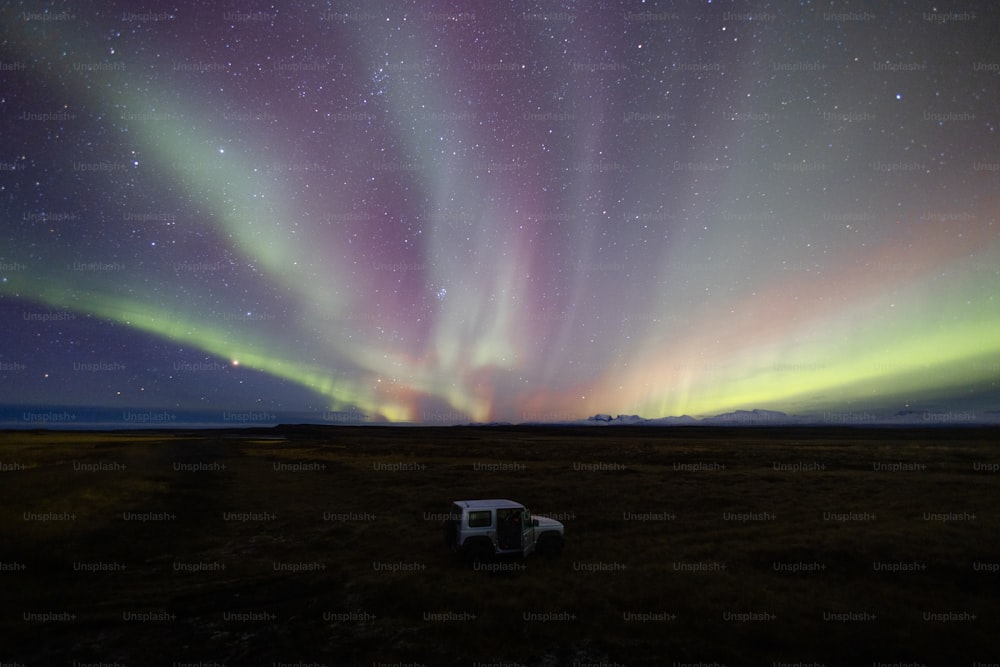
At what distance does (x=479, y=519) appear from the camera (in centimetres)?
1742

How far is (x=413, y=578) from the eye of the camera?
16516 millimetres

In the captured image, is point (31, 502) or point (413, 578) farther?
point (31, 502)

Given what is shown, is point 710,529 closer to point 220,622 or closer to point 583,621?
point 583,621

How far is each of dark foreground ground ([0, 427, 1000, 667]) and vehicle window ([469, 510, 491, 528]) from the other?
1.58 meters

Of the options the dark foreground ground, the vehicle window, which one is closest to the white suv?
the vehicle window

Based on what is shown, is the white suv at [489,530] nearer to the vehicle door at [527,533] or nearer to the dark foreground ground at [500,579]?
the vehicle door at [527,533]

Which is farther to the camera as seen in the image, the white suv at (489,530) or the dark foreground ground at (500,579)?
the white suv at (489,530)

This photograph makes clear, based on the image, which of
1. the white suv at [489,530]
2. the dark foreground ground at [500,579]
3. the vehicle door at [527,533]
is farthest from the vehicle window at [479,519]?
the dark foreground ground at [500,579]

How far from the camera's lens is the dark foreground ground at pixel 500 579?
11594mm

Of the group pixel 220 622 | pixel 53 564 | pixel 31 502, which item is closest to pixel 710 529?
pixel 220 622

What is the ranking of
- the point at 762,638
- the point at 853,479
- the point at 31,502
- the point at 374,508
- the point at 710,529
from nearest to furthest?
1. the point at 762,638
2. the point at 710,529
3. the point at 31,502
4. the point at 374,508
5. the point at 853,479

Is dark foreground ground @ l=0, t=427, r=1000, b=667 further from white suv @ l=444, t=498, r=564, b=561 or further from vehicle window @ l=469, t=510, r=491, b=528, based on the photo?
vehicle window @ l=469, t=510, r=491, b=528

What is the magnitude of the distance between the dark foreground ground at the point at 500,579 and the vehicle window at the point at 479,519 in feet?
5.17

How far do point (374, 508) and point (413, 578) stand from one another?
45.8 ft
